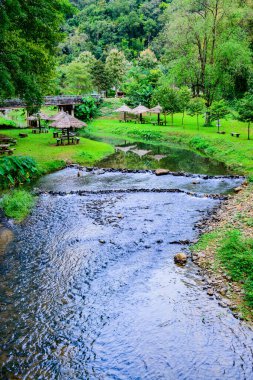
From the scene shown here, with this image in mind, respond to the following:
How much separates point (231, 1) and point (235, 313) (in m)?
38.2

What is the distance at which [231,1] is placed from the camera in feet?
123

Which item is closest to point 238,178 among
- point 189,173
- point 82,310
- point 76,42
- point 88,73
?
point 189,173

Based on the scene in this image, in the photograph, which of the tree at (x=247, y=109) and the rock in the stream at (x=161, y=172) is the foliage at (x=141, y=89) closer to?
the tree at (x=247, y=109)

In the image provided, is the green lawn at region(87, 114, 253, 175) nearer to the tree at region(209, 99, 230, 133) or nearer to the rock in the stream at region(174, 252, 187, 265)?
the tree at region(209, 99, 230, 133)

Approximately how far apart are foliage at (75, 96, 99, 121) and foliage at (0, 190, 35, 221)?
3395 centimetres

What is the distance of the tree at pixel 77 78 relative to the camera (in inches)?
2302

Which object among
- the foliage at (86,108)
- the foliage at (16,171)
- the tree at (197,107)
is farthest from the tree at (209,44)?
the foliage at (16,171)

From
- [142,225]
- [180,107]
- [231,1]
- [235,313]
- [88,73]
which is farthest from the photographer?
[88,73]

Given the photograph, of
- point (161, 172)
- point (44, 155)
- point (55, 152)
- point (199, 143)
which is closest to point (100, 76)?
point (199, 143)

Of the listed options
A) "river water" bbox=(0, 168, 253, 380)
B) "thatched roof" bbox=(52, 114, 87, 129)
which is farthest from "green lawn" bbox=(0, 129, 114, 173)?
"river water" bbox=(0, 168, 253, 380)

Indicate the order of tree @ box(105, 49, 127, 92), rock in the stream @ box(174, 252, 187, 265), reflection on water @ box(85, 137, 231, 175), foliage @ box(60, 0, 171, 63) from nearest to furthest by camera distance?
rock in the stream @ box(174, 252, 187, 265) < reflection on water @ box(85, 137, 231, 175) < tree @ box(105, 49, 127, 92) < foliage @ box(60, 0, 171, 63)

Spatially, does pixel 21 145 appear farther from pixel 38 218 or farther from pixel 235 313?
pixel 235 313

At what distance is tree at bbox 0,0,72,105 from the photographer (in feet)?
64.5

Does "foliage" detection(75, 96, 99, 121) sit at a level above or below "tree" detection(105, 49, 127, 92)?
below
